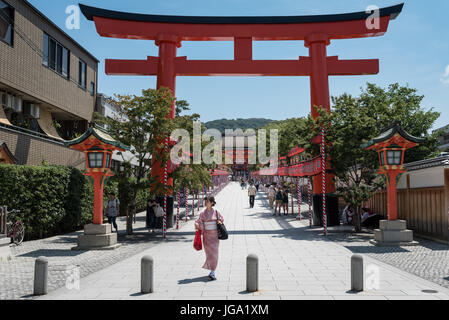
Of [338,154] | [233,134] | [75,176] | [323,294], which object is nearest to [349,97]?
[338,154]

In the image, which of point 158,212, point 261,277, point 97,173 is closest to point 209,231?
point 261,277

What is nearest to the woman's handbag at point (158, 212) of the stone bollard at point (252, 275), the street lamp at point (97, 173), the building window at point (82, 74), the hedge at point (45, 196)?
the street lamp at point (97, 173)

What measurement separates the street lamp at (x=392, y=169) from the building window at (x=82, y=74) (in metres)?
16.8

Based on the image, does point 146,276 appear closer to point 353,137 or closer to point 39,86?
point 353,137

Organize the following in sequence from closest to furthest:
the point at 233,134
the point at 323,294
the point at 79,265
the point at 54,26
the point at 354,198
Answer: the point at 323,294
the point at 79,265
the point at 354,198
the point at 54,26
the point at 233,134

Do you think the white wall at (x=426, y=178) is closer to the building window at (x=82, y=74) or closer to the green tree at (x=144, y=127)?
the green tree at (x=144, y=127)

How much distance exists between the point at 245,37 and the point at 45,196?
10.9 metres

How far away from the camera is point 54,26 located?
1830cm

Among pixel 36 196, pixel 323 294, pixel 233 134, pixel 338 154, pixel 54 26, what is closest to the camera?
pixel 323 294

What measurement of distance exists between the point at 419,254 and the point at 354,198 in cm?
371

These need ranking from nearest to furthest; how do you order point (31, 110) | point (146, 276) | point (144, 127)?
point (146, 276), point (144, 127), point (31, 110)

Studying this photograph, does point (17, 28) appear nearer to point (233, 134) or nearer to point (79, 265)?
point (79, 265)

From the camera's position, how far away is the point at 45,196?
503 inches

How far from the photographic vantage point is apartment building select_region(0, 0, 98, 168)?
14.8 metres
